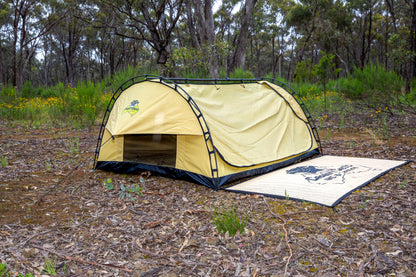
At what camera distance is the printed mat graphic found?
3.31 metres

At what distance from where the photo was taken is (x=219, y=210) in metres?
3.13

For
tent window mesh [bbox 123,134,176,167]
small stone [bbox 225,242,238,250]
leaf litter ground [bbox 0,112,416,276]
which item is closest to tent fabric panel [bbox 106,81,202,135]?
tent window mesh [bbox 123,134,176,167]

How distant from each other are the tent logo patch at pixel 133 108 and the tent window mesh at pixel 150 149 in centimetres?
46

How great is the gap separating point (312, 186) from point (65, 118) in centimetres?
719

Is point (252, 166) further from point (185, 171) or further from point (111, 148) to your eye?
point (111, 148)

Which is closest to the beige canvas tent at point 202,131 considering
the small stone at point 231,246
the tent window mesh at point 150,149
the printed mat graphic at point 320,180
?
the tent window mesh at point 150,149

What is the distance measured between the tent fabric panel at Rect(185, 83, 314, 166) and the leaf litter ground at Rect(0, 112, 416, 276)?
28.3 inches

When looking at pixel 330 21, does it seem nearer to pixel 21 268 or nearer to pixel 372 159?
pixel 372 159

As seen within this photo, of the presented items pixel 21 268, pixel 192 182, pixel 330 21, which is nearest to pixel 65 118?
pixel 192 182

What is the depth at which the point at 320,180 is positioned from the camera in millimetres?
3787

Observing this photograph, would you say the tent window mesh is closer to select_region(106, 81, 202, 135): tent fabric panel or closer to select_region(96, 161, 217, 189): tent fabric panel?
select_region(96, 161, 217, 189): tent fabric panel

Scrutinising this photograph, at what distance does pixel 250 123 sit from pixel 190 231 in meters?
2.22

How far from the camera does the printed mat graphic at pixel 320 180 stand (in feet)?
10.8

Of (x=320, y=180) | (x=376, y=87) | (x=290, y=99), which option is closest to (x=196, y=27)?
(x=376, y=87)
